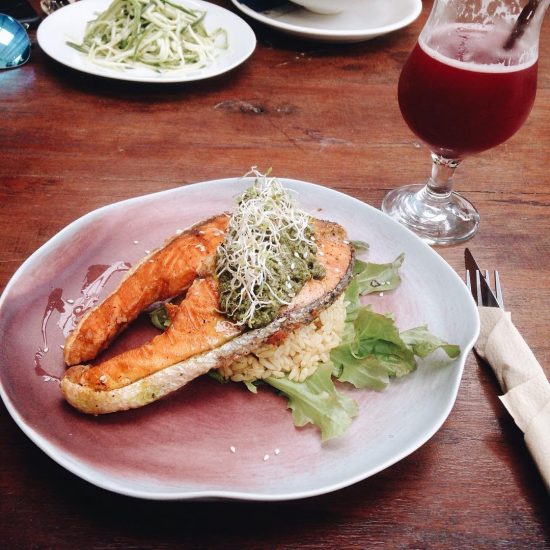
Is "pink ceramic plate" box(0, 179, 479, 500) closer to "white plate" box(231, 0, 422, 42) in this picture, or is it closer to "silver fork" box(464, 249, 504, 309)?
"silver fork" box(464, 249, 504, 309)

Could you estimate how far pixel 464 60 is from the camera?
211cm

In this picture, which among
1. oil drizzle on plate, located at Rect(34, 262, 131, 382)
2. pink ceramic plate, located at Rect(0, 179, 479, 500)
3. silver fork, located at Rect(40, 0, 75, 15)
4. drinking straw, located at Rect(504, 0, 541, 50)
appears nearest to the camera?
pink ceramic plate, located at Rect(0, 179, 479, 500)

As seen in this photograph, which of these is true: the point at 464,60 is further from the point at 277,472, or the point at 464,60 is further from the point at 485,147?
the point at 277,472

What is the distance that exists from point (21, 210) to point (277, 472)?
1.58 m

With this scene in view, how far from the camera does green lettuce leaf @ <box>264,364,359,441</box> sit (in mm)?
1572

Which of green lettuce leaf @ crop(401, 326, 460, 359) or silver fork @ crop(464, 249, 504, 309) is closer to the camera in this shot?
green lettuce leaf @ crop(401, 326, 460, 359)

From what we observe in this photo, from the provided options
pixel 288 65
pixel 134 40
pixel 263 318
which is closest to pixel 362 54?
pixel 288 65

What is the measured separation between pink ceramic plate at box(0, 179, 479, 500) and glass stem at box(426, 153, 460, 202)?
0.54 metres

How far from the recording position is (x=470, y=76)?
210cm

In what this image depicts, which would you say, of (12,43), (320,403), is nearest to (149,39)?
(12,43)

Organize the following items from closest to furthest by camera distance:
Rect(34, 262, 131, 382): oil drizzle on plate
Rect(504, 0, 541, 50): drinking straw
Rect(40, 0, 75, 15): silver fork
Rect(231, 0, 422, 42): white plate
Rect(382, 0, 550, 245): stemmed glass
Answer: Rect(34, 262, 131, 382): oil drizzle on plate < Rect(504, 0, 541, 50): drinking straw < Rect(382, 0, 550, 245): stemmed glass < Rect(231, 0, 422, 42): white plate < Rect(40, 0, 75, 15): silver fork

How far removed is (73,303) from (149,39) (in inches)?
83.4

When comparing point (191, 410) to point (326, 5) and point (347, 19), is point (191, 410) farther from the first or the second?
point (347, 19)

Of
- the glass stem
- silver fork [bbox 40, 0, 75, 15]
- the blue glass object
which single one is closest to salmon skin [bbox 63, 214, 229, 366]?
the glass stem
